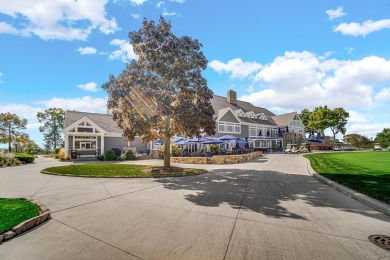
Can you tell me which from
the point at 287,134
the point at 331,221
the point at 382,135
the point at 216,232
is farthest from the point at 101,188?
the point at 382,135

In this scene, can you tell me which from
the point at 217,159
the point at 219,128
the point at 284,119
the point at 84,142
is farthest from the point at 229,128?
the point at 84,142

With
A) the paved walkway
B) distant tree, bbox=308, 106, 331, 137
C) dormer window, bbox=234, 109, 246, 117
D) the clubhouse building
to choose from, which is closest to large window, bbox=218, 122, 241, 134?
the clubhouse building

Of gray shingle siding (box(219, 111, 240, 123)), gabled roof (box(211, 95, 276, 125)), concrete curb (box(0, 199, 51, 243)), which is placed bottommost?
concrete curb (box(0, 199, 51, 243))

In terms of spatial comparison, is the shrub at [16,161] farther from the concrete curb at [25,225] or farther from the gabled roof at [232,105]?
the gabled roof at [232,105]

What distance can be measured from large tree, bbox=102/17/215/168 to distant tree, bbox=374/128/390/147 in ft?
224

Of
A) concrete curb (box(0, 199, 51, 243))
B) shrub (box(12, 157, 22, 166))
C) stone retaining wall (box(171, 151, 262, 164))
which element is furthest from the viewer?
shrub (box(12, 157, 22, 166))

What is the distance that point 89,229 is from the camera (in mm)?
4902

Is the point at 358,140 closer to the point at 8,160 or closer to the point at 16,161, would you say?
the point at 16,161

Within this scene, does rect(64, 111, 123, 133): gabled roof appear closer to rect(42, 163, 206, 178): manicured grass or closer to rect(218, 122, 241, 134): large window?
rect(218, 122, 241, 134): large window

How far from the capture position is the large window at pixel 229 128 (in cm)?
3924

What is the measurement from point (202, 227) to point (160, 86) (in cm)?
1153

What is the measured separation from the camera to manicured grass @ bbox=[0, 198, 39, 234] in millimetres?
5035

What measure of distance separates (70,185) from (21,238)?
5955mm

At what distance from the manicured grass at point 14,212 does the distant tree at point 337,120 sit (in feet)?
228
